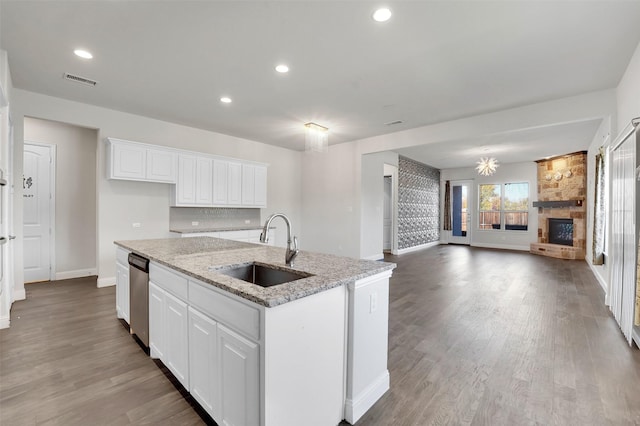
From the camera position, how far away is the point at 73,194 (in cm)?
520

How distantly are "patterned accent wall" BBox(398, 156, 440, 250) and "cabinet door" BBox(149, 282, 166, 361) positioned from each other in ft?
22.7

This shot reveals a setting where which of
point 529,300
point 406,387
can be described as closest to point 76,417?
point 406,387

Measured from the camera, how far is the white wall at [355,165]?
4215mm

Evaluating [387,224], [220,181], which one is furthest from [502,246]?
[220,181]

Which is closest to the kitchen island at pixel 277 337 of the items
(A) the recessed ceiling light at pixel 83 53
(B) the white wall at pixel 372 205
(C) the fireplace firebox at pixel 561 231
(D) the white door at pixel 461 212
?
(A) the recessed ceiling light at pixel 83 53

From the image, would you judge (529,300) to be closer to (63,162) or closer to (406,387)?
(406,387)

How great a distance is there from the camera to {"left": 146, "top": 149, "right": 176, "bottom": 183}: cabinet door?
15.8 ft

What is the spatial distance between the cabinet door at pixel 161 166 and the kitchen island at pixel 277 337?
10.5 ft

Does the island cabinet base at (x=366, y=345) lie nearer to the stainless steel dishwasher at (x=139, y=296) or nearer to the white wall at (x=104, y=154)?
the stainless steel dishwasher at (x=139, y=296)

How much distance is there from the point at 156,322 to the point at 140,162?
133 inches

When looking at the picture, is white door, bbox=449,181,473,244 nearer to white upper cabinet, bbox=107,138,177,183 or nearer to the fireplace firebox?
the fireplace firebox

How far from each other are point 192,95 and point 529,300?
18.0 feet

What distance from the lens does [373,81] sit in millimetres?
3541

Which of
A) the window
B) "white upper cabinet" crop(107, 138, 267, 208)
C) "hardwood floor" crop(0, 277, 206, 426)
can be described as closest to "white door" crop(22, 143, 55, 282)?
"white upper cabinet" crop(107, 138, 267, 208)
